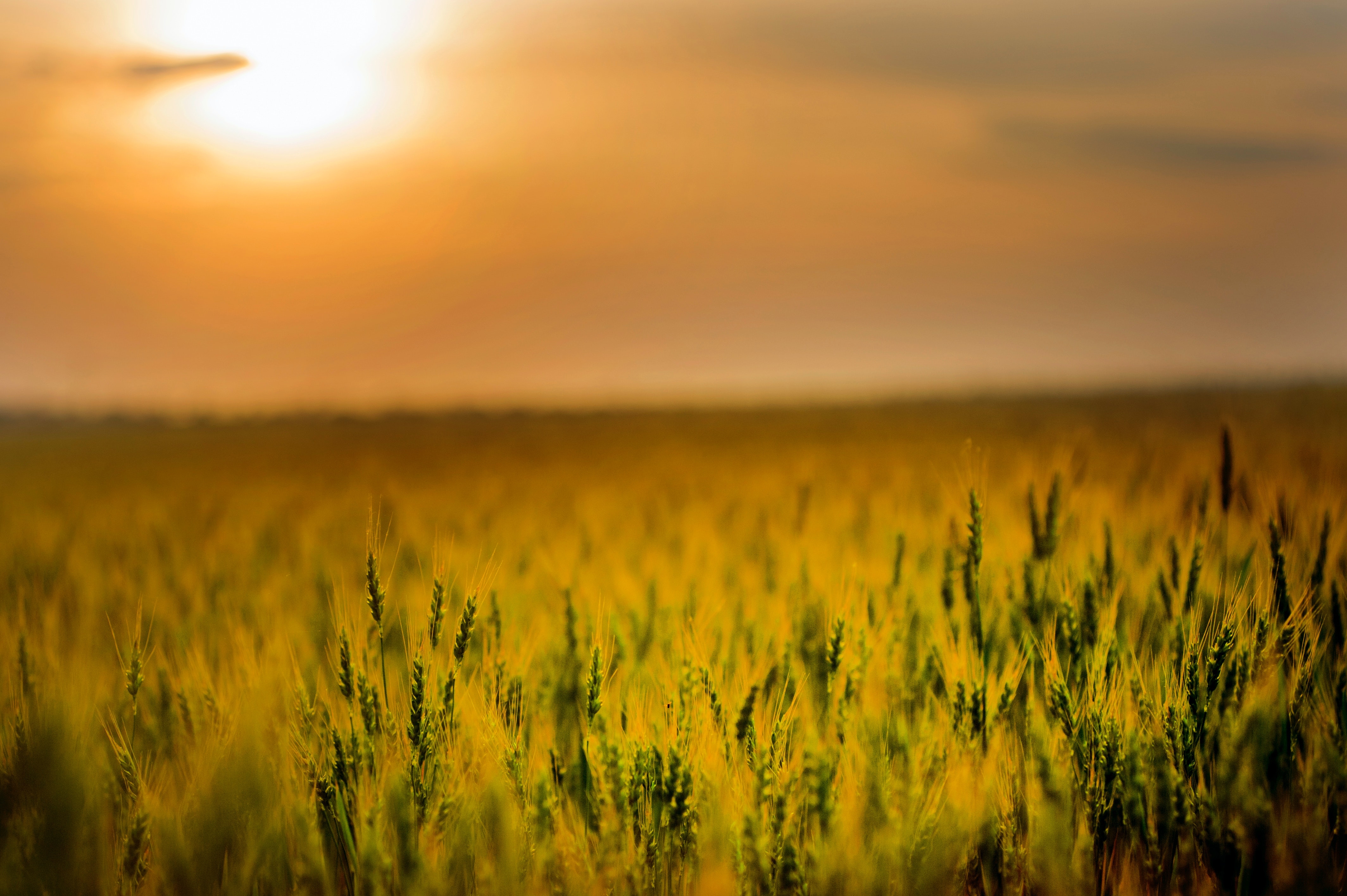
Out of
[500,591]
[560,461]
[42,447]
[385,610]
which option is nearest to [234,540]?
[385,610]

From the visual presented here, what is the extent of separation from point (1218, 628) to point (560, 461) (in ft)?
35.3

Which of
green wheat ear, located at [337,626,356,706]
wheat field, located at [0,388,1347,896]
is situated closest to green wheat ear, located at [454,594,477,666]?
wheat field, located at [0,388,1347,896]

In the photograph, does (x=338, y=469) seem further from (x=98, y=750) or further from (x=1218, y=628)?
(x=1218, y=628)

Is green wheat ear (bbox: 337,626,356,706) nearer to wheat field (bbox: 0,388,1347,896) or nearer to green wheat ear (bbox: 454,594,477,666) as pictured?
wheat field (bbox: 0,388,1347,896)

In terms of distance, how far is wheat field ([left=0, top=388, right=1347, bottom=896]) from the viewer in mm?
1721

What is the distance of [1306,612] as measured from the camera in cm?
239

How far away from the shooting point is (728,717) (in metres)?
1.99

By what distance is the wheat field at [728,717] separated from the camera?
1.72 meters

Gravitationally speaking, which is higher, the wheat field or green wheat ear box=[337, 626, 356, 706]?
green wheat ear box=[337, 626, 356, 706]

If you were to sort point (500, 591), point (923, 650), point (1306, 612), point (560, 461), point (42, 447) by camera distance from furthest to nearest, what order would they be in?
point (42, 447)
point (560, 461)
point (500, 591)
point (923, 650)
point (1306, 612)

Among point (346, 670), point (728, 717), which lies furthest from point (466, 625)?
point (728, 717)

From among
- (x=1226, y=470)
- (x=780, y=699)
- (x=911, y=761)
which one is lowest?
(x=911, y=761)

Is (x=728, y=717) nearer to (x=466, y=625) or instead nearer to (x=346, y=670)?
(x=466, y=625)

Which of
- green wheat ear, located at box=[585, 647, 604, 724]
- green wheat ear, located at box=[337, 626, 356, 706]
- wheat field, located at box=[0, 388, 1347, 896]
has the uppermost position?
green wheat ear, located at box=[337, 626, 356, 706]
